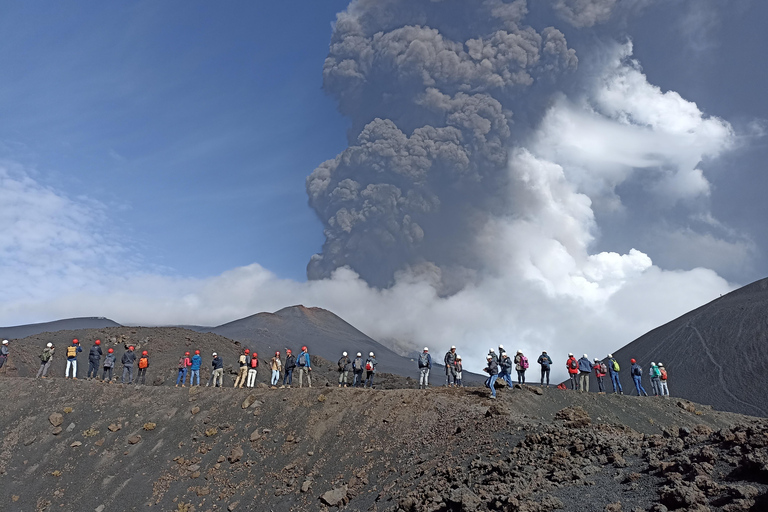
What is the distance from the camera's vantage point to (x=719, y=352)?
128 ft

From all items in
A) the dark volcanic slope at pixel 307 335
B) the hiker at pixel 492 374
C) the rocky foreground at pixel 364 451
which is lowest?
the rocky foreground at pixel 364 451

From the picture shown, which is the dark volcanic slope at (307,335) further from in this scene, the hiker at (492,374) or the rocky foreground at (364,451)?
the hiker at (492,374)

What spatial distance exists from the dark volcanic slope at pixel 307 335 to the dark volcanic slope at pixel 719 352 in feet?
76.3

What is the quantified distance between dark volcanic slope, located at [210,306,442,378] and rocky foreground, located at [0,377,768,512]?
30.9m

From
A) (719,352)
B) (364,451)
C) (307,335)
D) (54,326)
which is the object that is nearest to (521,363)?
(364,451)

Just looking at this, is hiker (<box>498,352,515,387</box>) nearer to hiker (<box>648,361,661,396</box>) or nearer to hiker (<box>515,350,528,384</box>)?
hiker (<box>515,350,528,384</box>)

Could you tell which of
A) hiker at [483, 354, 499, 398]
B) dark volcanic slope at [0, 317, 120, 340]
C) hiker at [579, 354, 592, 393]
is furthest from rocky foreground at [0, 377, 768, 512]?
dark volcanic slope at [0, 317, 120, 340]

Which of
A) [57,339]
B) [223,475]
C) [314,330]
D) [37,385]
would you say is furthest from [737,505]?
[314,330]

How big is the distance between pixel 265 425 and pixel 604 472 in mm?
12107

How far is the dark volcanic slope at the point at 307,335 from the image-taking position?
60.6m

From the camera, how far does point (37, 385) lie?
22.6 meters

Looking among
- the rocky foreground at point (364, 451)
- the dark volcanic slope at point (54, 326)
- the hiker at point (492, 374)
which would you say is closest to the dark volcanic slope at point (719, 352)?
the rocky foreground at point (364, 451)

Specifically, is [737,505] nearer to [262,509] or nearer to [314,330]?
[262,509]

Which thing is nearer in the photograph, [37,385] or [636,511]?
[636,511]
